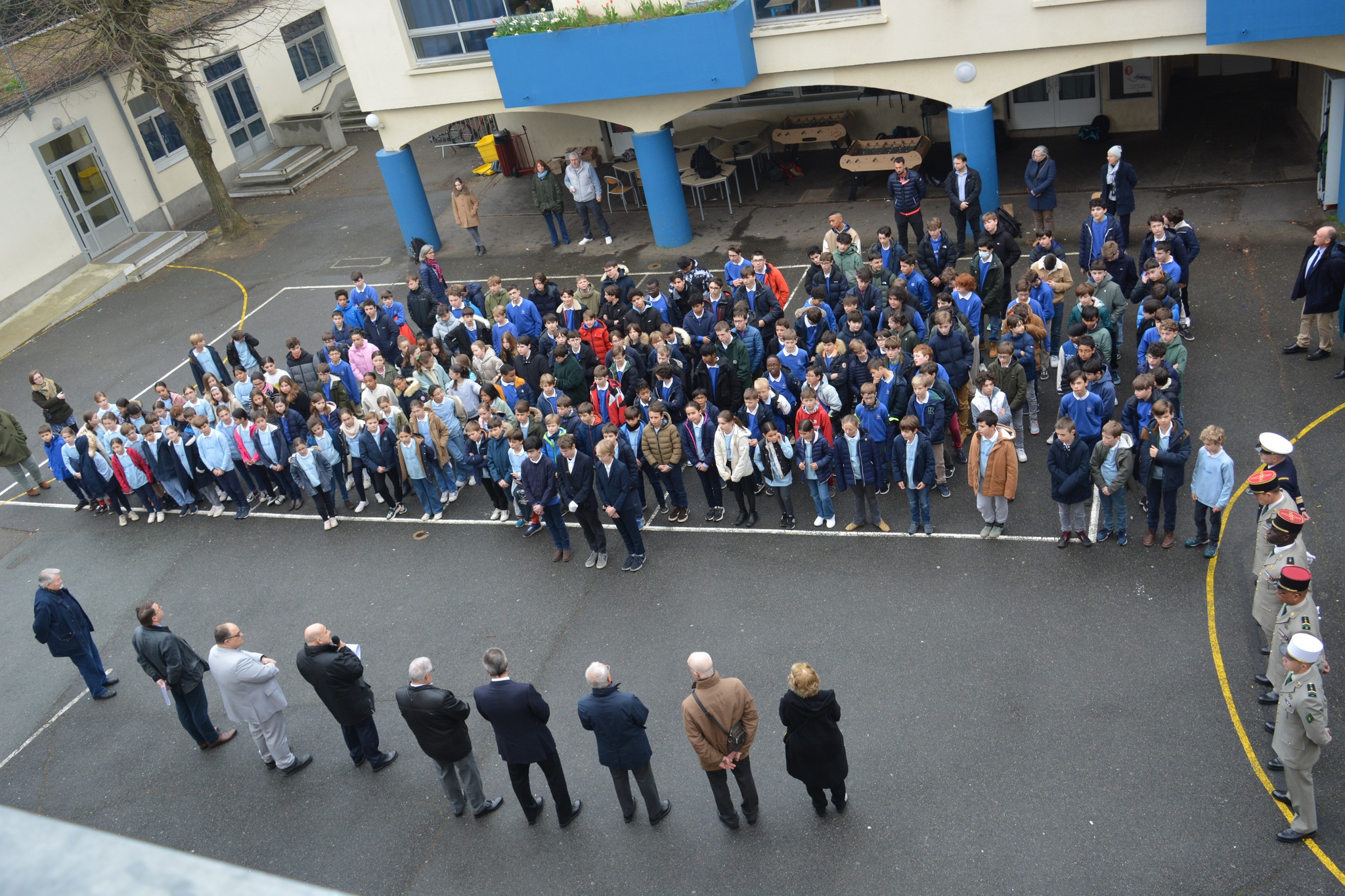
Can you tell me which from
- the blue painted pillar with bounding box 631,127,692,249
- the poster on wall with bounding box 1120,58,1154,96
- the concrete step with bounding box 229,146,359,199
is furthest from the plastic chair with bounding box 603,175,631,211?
the poster on wall with bounding box 1120,58,1154,96

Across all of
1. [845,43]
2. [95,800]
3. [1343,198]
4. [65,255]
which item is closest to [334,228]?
[65,255]

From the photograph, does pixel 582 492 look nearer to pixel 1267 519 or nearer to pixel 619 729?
pixel 619 729

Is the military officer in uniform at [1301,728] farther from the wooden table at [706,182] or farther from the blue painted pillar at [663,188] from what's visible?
the wooden table at [706,182]

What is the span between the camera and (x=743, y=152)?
21.4 metres

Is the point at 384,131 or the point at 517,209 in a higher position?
the point at 384,131

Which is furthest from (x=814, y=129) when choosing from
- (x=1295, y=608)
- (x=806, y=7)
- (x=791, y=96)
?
(x=1295, y=608)

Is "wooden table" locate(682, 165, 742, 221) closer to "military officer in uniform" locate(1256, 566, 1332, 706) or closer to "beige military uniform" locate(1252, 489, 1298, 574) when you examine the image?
"beige military uniform" locate(1252, 489, 1298, 574)

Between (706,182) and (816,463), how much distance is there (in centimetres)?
1115

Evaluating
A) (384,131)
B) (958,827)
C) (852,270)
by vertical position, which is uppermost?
(384,131)

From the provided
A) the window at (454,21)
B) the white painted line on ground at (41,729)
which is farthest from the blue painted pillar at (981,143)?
the white painted line on ground at (41,729)

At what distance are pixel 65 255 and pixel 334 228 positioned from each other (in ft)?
19.5

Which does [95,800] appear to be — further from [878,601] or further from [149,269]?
[149,269]

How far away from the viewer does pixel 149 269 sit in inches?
945

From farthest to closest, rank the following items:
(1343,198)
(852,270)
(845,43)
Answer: (845,43), (1343,198), (852,270)
